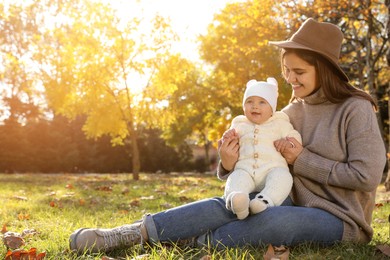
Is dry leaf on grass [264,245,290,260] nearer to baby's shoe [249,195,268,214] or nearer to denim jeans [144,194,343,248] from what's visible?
denim jeans [144,194,343,248]

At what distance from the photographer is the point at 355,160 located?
3.12 m

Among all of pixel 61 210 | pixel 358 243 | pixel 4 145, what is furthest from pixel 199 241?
pixel 4 145

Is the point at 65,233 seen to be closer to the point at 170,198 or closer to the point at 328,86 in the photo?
the point at 328,86

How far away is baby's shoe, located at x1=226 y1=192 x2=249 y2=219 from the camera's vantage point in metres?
2.93

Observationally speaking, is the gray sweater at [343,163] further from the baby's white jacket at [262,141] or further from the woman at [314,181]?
the baby's white jacket at [262,141]

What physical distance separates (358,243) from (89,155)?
952 inches

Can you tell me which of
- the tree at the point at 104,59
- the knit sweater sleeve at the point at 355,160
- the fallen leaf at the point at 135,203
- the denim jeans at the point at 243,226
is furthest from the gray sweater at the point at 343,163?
the tree at the point at 104,59

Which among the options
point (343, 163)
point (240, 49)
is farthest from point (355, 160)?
point (240, 49)

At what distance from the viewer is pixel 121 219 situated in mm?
4723

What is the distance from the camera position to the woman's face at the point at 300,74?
3375mm

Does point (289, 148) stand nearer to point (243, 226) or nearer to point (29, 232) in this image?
point (243, 226)

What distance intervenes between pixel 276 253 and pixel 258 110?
3.44 ft

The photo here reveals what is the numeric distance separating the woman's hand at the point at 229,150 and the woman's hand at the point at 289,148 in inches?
11.8

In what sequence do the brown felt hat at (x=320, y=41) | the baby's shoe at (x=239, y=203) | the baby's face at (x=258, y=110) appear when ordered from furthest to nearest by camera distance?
the baby's face at (x=258, y=110) → the brown felt hat at (x=320, y=41) → the baby's shoe at (x=239, y=203)
